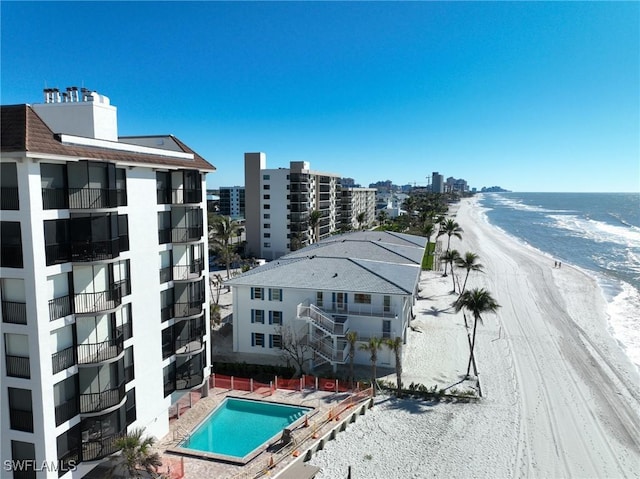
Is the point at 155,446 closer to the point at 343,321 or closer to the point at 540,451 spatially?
the point at 343,321

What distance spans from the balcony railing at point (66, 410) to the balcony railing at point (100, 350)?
5.17 feet

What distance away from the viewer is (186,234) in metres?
24.4

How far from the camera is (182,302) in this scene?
24.7m

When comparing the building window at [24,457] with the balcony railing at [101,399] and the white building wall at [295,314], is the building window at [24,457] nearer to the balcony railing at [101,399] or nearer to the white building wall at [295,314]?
the balcony railing at [101,399]

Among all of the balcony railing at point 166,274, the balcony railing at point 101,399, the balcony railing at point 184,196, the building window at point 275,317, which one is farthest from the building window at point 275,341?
the balcony railing at point 101,399

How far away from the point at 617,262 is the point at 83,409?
96.3 meters

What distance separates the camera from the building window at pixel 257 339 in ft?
120

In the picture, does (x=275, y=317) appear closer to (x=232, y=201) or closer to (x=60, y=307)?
(x=60, y=307)

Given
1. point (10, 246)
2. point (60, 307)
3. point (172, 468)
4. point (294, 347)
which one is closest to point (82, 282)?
point (60, 307)

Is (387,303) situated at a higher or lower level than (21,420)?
higher

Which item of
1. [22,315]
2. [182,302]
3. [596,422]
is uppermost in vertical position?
[22,315]

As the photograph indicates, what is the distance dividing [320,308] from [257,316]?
5.55 m

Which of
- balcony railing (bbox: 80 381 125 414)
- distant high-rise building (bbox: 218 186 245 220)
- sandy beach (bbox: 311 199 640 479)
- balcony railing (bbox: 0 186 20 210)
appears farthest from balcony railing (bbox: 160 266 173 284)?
distant high-rise building (bbox: 218 186 245 220)

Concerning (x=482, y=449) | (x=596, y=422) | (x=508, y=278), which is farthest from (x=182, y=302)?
(x=508, y=278)
